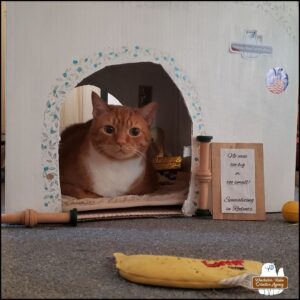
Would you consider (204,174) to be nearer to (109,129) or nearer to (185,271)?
(109,129)

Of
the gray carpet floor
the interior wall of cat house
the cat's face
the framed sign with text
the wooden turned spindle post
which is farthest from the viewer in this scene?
the interior wall of cat house

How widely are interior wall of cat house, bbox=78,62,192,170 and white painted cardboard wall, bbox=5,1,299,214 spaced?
0.41 m

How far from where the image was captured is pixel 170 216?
4.08 feet

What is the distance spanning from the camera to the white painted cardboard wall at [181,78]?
1.15 meters

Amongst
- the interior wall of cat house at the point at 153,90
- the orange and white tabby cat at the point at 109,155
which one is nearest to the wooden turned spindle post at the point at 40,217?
the orange and white tabby cat at the point at 109,155

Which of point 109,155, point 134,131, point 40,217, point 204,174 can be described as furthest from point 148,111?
point 40,217

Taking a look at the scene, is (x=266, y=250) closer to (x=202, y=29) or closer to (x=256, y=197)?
(x=256, y=197)

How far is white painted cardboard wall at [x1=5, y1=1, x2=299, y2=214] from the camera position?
1147 mm

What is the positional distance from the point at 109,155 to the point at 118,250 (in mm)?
543

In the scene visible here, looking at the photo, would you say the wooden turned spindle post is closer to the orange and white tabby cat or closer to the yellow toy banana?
the orange and white tabby cat

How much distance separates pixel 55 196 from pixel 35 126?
7.4 inches

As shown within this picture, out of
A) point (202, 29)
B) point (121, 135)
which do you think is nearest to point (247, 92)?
point (202, 29)

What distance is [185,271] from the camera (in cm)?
66

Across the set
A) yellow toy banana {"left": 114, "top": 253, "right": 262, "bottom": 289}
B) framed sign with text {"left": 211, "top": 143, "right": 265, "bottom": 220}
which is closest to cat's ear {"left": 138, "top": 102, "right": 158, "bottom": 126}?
framed sign with text {"left": 211, "top": 143, "right": 265, "bottom": 220}
